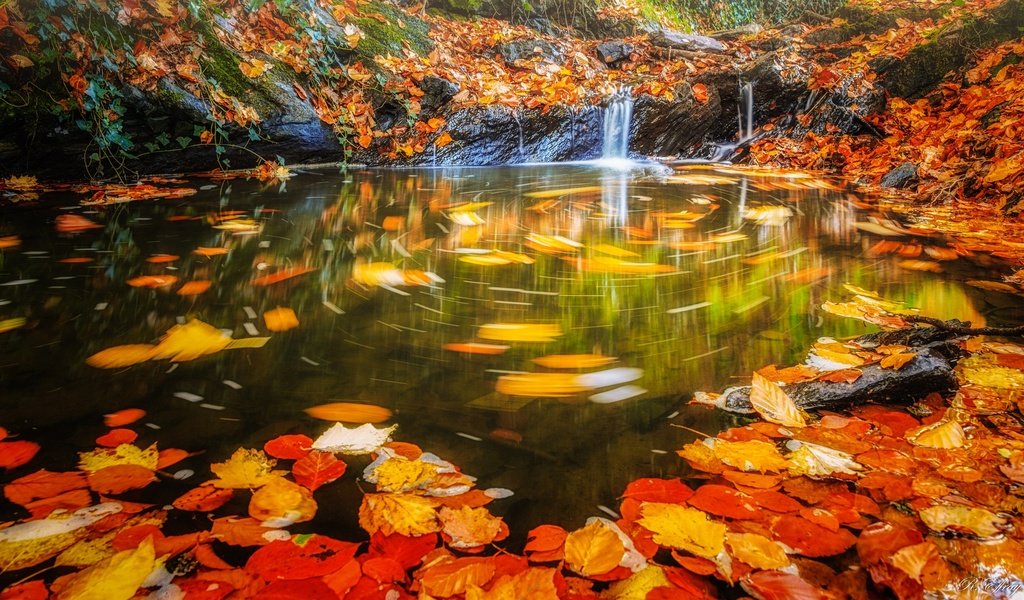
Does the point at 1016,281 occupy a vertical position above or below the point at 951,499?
above

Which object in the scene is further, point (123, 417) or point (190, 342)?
point (190, 342)

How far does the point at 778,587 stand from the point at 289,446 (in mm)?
961

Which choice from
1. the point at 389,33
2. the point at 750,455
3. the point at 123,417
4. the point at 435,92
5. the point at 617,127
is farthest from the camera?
the point at 617,127

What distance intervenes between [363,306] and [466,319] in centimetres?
42

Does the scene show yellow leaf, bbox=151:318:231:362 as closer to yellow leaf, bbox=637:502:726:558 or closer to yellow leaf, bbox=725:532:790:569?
yellow leaf, bbox=637:502:726:558

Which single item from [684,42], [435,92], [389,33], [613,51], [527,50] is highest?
[684,42]

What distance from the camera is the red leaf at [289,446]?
1121 millimetres

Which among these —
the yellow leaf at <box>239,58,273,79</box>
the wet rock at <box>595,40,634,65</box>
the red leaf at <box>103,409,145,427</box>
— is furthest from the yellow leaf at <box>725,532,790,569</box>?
the wet rock at <box>595,40,634,65</box>

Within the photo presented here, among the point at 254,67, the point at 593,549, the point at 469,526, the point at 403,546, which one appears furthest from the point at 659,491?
the point at 254,67

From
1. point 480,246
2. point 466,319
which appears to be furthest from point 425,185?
point 466,319

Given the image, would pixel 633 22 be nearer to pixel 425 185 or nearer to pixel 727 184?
pixel 727 184

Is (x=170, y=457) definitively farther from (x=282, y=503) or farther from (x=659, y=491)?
(x=659, y=491)

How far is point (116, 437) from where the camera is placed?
1.16 meters

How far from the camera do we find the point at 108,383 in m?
1.39
